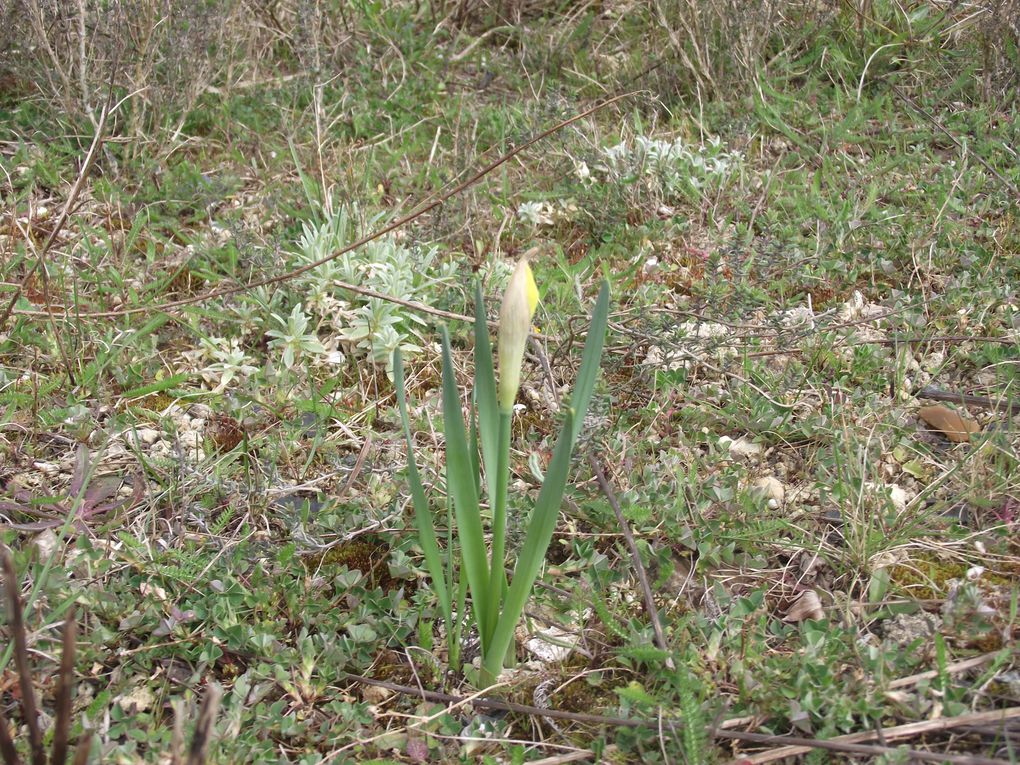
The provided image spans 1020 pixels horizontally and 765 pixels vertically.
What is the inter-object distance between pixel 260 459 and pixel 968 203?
8.12 ft

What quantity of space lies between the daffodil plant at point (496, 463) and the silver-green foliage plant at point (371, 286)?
1083 millimetres

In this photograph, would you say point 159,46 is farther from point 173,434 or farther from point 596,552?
point 596,552

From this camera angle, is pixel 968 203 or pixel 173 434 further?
pixel 968 203

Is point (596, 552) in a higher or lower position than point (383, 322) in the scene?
lower

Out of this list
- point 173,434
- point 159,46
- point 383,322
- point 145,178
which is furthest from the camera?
point 159,46

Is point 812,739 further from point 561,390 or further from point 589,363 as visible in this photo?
point 561,390

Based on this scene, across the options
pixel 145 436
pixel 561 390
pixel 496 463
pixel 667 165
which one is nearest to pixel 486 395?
pixel 496 463

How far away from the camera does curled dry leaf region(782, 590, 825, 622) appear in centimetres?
177

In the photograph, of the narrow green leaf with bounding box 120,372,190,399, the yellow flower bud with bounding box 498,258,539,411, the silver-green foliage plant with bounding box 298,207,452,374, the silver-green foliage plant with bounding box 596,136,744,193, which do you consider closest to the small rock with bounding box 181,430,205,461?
Answer: the narrow green leaf with bounding box 120,372,190,399

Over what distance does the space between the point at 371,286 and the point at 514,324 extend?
147 cm

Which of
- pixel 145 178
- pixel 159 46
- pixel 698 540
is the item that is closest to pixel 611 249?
pixel 698 540

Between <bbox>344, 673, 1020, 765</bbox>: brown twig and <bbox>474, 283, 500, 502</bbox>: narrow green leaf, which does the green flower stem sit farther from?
<bbox>344, 673, 1020, 765</bbox>: brown twig

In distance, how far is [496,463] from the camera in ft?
4.90

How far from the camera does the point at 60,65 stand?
3393 mm
